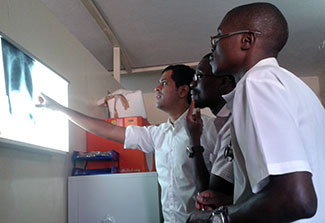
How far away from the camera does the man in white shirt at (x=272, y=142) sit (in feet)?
2.04

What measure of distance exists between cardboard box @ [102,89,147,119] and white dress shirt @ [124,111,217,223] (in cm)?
86

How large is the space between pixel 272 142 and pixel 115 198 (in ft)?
5.07

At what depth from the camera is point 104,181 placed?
202 cm

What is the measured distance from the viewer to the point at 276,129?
646 millimetres

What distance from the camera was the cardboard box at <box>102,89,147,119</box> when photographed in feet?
9.21

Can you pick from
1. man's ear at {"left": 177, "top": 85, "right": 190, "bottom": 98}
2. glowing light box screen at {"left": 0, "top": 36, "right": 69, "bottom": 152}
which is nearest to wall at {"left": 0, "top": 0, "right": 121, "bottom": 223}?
glowing light box screen at {"left": 0, "top": 36, "right": 69, "bottom": 152}

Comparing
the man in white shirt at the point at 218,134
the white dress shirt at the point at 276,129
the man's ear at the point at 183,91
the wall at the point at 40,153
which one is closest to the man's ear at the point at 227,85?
the man in white shirt at the point at 218,134

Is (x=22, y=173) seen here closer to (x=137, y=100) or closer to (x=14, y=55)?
(x=14, y=55)

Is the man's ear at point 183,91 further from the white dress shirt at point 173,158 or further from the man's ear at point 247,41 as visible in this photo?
the man's ear at point 247,41

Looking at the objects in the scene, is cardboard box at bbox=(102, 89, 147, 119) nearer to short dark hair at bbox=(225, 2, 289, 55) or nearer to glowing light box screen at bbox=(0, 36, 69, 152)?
glowing light box screen at bbox=(0, 36, 69, 152)

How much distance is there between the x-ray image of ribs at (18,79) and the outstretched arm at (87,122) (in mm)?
108

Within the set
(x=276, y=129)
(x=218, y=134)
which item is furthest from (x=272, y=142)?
(x=218, y=134)

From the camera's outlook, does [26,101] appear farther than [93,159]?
No

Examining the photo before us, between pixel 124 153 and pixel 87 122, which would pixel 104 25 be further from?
pixel 87 122
